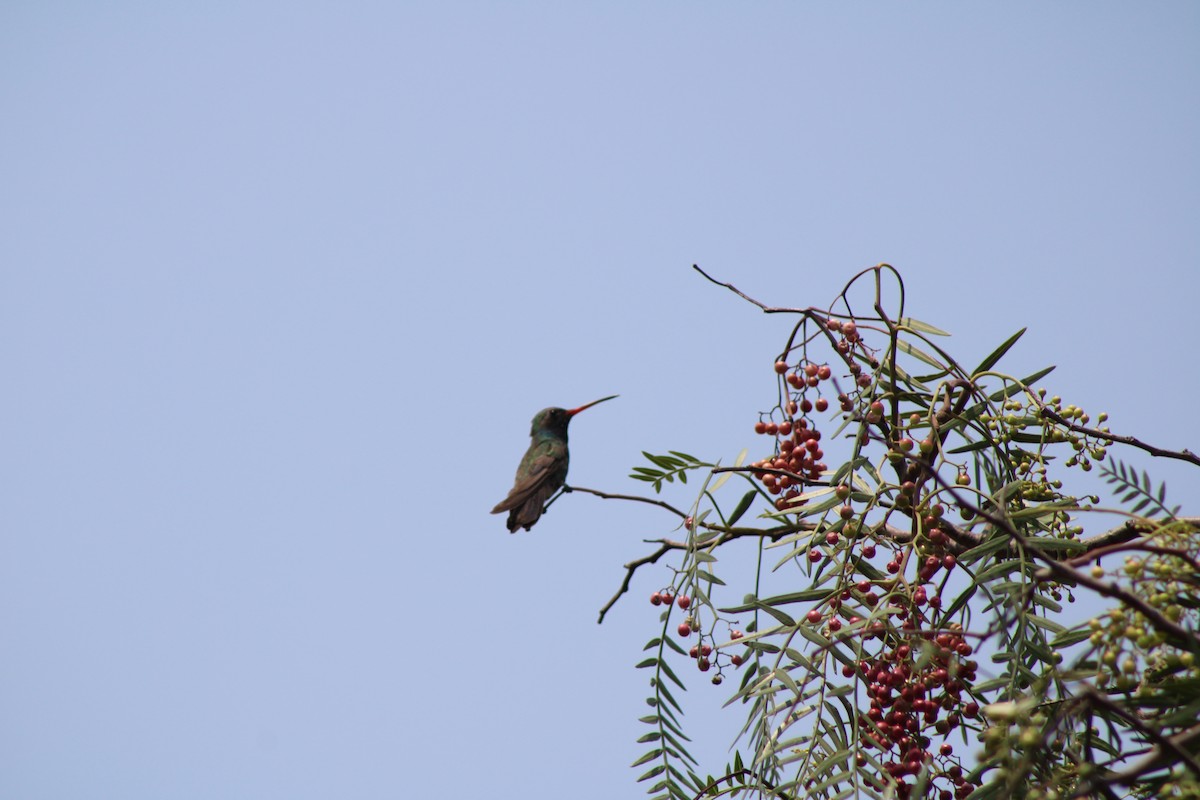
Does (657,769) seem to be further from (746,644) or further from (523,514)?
(523,514)

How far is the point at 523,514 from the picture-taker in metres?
5.21

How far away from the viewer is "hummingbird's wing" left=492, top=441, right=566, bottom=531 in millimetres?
5199

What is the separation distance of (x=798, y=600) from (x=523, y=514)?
274 cm

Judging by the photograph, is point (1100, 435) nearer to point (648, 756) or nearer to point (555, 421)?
point (648, 756)

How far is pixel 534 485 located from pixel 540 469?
0.18m

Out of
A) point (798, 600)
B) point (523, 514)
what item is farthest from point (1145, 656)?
point (523, 514)

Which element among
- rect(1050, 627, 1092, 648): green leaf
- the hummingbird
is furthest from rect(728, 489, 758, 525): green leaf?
the hummingbird

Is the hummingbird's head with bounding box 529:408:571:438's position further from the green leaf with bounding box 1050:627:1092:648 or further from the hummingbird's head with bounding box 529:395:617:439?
the green leaf with bounding box 1050:627:1092:648

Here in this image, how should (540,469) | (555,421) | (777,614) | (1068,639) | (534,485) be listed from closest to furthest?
(1068,639) → (777,614) → (534,485) → (540,469) → (555,421)

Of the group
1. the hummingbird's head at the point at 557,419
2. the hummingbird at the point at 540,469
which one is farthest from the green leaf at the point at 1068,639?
the hummingbird's head at the point at 557,419

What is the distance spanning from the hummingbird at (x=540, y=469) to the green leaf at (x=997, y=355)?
2630 millimetres

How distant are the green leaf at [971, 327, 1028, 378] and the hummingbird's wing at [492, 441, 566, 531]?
2.63m

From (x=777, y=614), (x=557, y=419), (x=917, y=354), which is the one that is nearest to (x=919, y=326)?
(x=917, y=354)

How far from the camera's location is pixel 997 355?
111 inches
